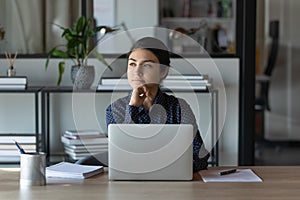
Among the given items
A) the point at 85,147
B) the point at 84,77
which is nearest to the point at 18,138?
the point at 85,147

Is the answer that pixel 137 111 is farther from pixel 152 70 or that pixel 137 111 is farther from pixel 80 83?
pixel 80 83

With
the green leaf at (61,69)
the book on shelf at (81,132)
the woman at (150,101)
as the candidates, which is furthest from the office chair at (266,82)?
the woman at (150,101)

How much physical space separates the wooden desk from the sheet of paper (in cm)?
4

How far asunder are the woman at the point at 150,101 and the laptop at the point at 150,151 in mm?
215

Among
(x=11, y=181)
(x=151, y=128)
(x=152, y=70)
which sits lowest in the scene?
(x=11, y=181)

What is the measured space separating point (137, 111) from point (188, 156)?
425 mm

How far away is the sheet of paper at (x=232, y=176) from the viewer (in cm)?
245

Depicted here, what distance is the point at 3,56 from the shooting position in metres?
4.80

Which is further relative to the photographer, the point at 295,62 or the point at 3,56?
the point at 295,62

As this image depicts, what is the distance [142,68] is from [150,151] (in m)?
0.44

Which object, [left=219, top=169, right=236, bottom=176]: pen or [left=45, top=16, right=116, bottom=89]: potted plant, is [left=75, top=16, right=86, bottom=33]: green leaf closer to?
[left=45, top=16, right=116, bottom=89]: potted plant

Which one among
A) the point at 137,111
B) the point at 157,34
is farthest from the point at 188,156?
the point at 157,34

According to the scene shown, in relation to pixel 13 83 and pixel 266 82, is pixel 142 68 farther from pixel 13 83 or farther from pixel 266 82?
pixel 266 82

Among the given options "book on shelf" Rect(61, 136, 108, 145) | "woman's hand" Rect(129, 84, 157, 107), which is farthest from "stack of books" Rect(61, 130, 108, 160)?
"woman's hand" Rect(129, 84, 157, 107)
